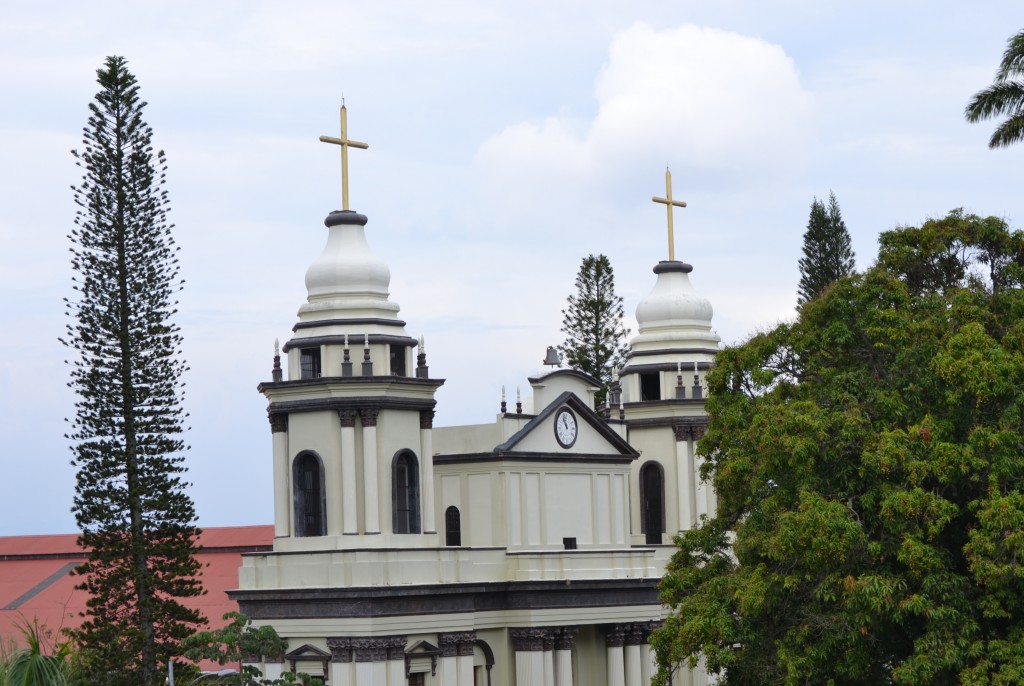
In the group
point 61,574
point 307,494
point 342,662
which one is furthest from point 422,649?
point 61,574

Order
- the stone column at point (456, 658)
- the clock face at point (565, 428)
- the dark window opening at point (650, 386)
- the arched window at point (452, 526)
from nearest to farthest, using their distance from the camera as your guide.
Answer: the stone column at point (456, 658) < the arched window at point (452, 526) < the clock face at point (565, 428) < the dark window opening at point (650, 386)

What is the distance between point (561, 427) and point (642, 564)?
3.52 m

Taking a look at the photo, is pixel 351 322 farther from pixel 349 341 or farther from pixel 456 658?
pixel 456 658

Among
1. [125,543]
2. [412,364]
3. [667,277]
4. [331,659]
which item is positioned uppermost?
[667,277]

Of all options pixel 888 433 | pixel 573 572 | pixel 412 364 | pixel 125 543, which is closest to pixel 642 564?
pixel 573 572

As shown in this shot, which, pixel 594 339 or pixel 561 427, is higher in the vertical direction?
pixel 594 339

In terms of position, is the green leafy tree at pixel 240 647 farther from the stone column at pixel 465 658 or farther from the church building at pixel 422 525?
the stone column at pixel 465 658

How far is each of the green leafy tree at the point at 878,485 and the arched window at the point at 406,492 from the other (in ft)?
23.8

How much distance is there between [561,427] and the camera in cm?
4072

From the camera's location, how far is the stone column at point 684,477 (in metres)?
44.3

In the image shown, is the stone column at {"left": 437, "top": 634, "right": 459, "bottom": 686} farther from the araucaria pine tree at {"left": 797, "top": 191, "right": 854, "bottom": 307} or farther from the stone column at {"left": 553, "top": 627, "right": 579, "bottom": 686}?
the araucaria pine tree at {"left": 797, "top": 191, "right": 854, "bottom": 307}

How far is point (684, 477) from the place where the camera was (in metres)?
44.4

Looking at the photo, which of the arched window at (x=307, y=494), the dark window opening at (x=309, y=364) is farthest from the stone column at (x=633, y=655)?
the dark window opening at (x=309, y=364)

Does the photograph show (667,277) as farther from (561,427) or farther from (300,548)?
(300,548)
